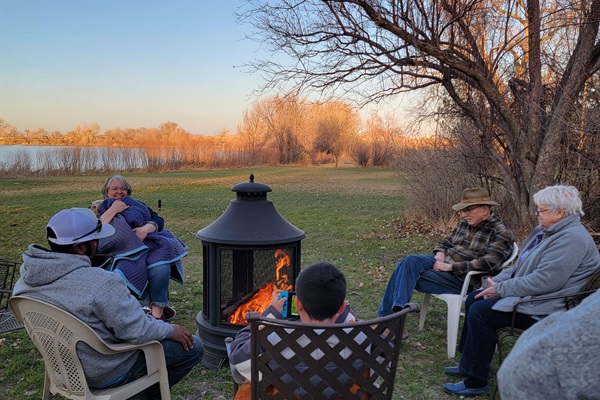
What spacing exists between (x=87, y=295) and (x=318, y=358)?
1118mm

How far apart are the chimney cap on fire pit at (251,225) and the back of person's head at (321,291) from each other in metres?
1.40

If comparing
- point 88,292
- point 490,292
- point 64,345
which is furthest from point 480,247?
point 64,345

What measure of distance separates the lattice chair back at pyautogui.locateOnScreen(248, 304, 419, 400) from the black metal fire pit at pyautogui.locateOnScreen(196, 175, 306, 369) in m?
1.49

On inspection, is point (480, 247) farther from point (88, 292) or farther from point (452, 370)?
point (88, 292)

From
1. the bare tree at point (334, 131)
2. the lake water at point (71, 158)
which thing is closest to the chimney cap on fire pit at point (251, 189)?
the lake water at point (71, 158)

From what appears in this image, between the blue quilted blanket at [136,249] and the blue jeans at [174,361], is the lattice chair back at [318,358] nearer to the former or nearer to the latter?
the blue jeans at [174,361]

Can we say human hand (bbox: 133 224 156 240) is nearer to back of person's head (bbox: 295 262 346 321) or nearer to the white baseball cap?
the white baseball cap

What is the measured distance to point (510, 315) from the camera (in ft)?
10.1

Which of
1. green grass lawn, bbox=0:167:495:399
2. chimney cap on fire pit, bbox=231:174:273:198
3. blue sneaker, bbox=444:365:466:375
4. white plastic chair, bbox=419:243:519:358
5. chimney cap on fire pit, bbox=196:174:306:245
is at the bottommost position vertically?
green grass lawn, bbox=0:167:495:399

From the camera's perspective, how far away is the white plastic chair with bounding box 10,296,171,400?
7.03ft

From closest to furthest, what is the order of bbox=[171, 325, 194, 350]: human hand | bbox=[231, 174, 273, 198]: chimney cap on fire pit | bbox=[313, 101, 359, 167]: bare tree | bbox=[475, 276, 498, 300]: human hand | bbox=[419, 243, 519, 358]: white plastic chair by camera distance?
bbox=[171, 325, 194, 350]: human hand
bbox=[475, 276, 498, 300]: human hand
bbox=[231, 174, 273, 198]: chimney cap on fire pit
bbox=[419, 243, 519, 358]: white plastic chair
bbox=[313, 101, 359, 167]: bare tree

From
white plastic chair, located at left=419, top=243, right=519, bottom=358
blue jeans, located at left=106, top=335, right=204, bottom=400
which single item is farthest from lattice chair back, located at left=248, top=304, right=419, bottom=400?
white plastic chair, located at left=419, top=243, right=519, bottom=358

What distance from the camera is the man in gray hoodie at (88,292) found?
7.08ft

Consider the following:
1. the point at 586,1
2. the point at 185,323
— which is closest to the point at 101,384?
the point at 185,323
